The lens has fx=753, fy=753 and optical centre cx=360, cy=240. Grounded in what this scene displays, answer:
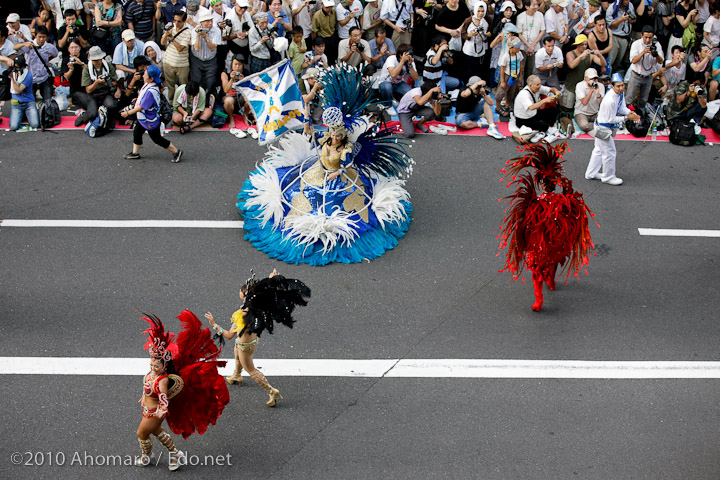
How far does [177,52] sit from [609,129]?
277 inches

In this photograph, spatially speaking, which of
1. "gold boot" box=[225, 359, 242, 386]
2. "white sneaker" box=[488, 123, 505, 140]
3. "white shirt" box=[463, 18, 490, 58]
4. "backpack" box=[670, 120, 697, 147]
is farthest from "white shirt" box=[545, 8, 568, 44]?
"gold boot" box=[225, 359, 242, 386]

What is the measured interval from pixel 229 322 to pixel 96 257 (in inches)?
82.6

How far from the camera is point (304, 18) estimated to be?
13531 mm

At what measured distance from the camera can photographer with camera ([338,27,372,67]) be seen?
1307cm

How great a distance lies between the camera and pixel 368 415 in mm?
6875

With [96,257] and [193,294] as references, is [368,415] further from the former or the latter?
[96,257]

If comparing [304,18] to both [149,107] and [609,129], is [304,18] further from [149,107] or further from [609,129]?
[609,129]

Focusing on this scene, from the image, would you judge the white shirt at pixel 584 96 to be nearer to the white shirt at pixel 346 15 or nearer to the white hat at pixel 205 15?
the white shirt at pixel 346 15

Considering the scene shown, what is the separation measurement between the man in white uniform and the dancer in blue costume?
306 centimetres

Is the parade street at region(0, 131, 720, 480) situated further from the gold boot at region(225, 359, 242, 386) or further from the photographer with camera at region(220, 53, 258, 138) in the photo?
the photographer with camera at region(220, 53, 258, 138)

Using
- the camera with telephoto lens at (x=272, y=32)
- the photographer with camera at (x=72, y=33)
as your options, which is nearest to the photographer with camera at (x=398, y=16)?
the camera with telephoto lens at (x=272, y=32)

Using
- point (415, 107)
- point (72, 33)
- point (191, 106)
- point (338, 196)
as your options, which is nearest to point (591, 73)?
point (415, 107)

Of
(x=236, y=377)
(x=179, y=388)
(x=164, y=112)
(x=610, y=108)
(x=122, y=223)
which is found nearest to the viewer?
(x=179, y=388)

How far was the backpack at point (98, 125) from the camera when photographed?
38.9 ft
